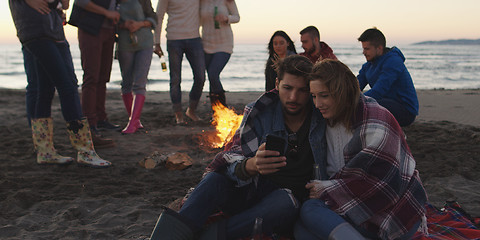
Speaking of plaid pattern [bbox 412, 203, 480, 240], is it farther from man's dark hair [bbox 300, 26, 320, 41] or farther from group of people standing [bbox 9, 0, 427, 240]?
man's dark hair [bbox 300, 26, 320, 41]

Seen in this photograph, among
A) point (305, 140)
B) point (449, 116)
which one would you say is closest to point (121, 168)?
point (305, 140)

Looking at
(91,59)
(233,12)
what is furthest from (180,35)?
(91,59)

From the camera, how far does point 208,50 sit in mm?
6531

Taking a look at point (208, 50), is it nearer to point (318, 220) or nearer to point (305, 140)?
point (305, 140)

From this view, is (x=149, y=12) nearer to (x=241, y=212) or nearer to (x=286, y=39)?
(x=286, y=39)

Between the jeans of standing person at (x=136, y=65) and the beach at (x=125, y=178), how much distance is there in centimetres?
74

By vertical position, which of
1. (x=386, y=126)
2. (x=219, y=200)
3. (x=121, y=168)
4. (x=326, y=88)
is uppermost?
(x=326, y=88)

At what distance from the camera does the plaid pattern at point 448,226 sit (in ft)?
9.12

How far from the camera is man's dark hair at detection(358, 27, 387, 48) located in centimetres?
477

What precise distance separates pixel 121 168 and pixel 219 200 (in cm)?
225

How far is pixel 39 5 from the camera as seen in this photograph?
4031mm

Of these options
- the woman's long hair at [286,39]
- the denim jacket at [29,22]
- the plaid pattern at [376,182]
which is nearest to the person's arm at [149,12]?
the woman's long hair at [286,39]

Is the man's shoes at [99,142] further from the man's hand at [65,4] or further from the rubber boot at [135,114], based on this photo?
the man's hand at [65,4]

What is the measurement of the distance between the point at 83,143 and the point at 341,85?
9.79 feet
